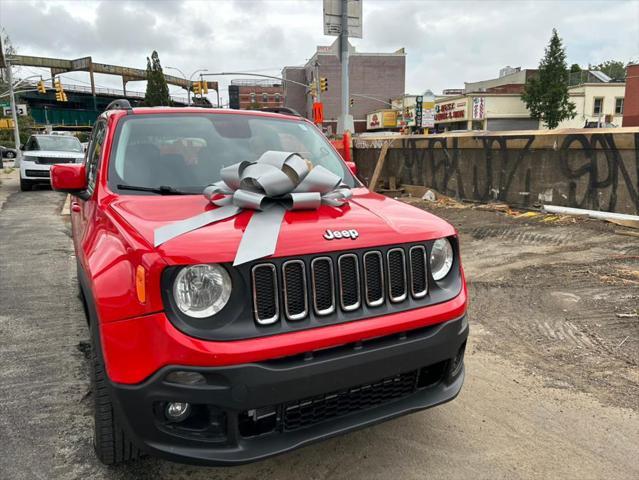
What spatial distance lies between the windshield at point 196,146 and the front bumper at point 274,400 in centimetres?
136

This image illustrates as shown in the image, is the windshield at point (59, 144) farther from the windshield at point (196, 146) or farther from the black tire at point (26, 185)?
the windshield at point (196, 146)

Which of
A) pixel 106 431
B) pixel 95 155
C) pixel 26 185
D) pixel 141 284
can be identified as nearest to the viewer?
pixel 141 284

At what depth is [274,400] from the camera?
6.62ft

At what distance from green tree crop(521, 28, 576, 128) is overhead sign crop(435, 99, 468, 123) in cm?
629

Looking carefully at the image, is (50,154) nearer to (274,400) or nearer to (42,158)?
(42,158)

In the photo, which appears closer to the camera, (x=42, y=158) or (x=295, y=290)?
(x=295, y=290)

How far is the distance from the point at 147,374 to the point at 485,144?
10427 millimetres

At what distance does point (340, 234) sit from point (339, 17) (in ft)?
44.7

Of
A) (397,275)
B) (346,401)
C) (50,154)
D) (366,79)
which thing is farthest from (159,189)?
(366,79)

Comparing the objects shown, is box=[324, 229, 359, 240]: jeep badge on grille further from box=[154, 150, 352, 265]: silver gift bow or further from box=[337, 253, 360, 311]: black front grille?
box=[154, 150, 352, 265]: silver gift bow

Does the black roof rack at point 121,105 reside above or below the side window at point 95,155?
above

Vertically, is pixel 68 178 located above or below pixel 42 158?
below

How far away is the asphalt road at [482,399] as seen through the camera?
261 centimetres

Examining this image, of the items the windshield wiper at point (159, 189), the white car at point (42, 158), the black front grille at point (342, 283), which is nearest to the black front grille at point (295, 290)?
the black front grille at point (342, 283)
